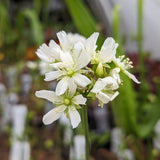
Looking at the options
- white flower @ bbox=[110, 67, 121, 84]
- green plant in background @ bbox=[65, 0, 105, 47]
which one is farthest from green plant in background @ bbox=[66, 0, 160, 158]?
white flower @ bbox=[110, 67, 121, 84]

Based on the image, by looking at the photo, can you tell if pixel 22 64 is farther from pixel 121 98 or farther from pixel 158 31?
pixel 121 98

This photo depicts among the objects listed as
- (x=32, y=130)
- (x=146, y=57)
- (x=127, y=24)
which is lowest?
(x=32, y=130)

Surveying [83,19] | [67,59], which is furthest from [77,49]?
[83,19]

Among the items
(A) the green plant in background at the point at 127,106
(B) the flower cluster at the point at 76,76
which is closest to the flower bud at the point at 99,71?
(B) the flower cluster at the point at 76,76

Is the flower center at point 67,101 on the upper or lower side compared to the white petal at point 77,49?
lower

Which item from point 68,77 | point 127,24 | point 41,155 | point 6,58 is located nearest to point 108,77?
point 68,77

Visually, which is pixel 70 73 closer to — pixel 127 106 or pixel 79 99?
pixel 79 99

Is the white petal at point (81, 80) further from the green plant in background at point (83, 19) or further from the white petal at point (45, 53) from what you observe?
the green plant in background at point (83, 19)
